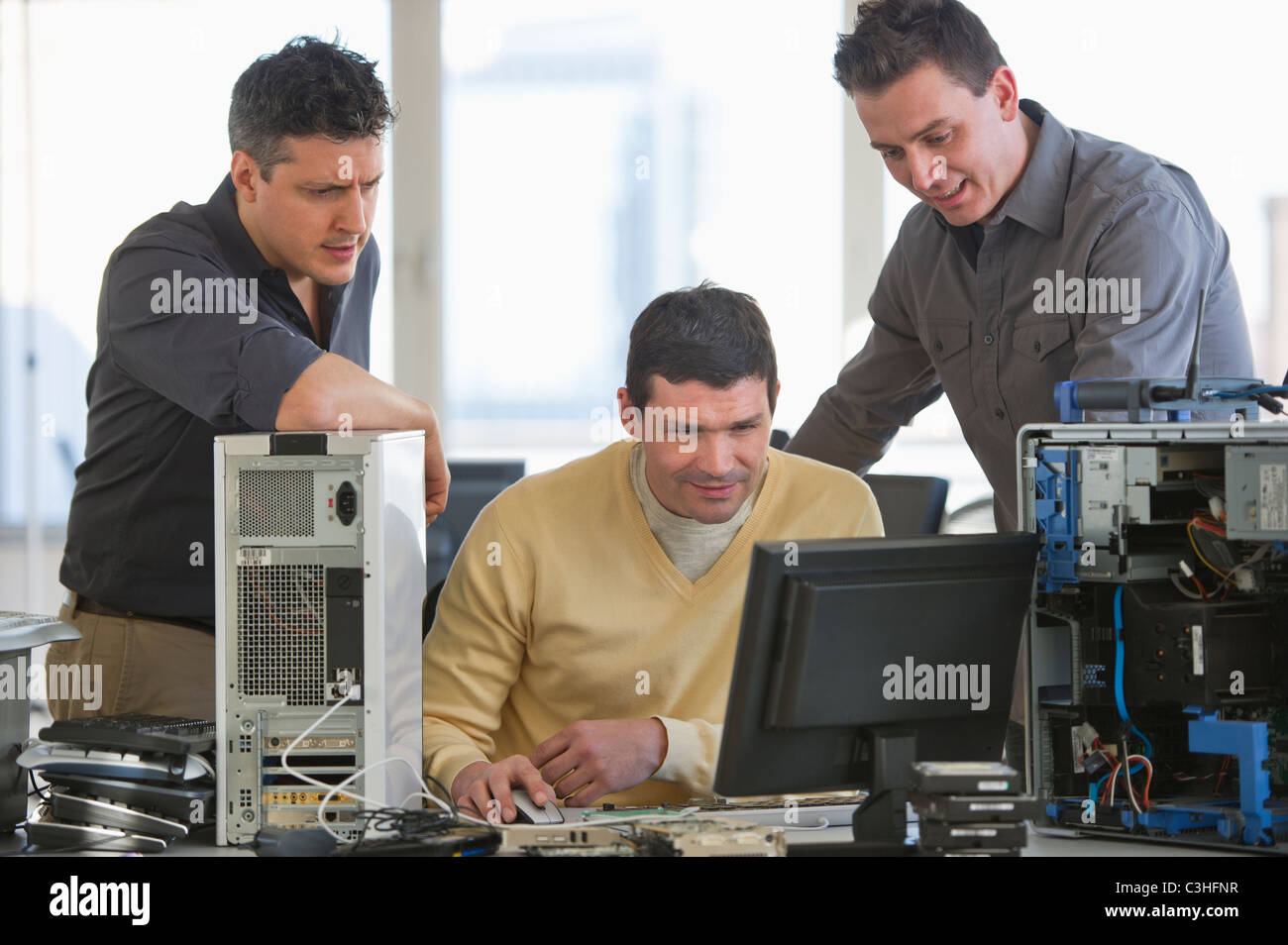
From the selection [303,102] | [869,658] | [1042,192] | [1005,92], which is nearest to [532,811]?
[869,658]

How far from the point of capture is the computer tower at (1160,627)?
152cm

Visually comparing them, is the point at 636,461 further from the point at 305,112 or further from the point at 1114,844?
the point at 1114,844

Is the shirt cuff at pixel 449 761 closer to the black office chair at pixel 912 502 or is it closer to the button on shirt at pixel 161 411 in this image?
the button on shirt at pixel 161 411

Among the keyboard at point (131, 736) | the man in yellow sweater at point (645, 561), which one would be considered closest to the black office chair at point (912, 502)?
the man in yellow sweater at point (645, 561)

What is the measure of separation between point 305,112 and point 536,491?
692mm

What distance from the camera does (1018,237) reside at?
2.24 metres

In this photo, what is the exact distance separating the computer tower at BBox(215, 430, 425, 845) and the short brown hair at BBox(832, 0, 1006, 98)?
1108 millimetres

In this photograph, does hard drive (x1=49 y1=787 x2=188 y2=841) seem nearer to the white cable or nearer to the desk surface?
the desk surface

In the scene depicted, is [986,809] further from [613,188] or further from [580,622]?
[613,188]

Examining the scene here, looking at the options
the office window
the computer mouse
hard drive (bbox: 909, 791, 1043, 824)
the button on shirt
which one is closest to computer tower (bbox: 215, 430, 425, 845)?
the computer mouse

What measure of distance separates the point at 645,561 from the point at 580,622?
0.48ft

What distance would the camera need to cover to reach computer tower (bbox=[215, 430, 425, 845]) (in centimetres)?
151

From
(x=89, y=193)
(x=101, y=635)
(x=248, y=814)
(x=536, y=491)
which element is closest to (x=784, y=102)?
(x=89, y=193)
